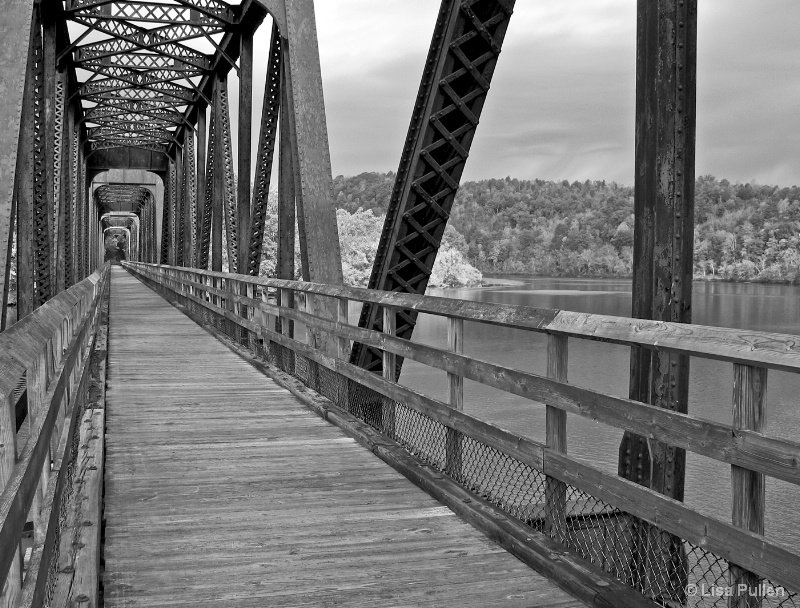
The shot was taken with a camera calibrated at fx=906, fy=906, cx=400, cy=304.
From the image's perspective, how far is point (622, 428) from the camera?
2912mm

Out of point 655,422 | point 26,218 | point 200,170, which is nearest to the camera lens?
point 655,422

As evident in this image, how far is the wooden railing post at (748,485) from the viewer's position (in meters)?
2.35

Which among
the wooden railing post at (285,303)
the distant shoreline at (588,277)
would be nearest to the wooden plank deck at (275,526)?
the wooden railing post at (285,303)

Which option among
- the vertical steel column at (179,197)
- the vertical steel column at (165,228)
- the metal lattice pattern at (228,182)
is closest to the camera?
the metal lattice pattern at (228,182)

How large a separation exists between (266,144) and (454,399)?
9.50 m

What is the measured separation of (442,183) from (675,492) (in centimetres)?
320

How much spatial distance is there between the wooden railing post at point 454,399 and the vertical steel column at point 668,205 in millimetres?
1158

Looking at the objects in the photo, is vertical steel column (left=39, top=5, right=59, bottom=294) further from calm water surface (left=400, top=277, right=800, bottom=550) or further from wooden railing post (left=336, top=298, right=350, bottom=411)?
wooden railing post (left=336, top=298, right=350, bottom=411)

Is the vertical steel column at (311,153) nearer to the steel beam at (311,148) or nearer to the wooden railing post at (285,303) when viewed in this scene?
the steel beam at (311,148)

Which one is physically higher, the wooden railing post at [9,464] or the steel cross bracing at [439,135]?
the steel cross bracing at [439,135]

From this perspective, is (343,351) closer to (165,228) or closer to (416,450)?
(416,450)

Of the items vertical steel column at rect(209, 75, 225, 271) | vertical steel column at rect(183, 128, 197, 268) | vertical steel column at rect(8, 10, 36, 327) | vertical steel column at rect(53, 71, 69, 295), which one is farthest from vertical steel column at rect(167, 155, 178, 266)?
vertical steel column at rect(8, 10, 36, 327)

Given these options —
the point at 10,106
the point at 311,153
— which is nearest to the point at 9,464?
the point at 10,106

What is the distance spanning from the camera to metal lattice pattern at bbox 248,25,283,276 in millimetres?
12688
